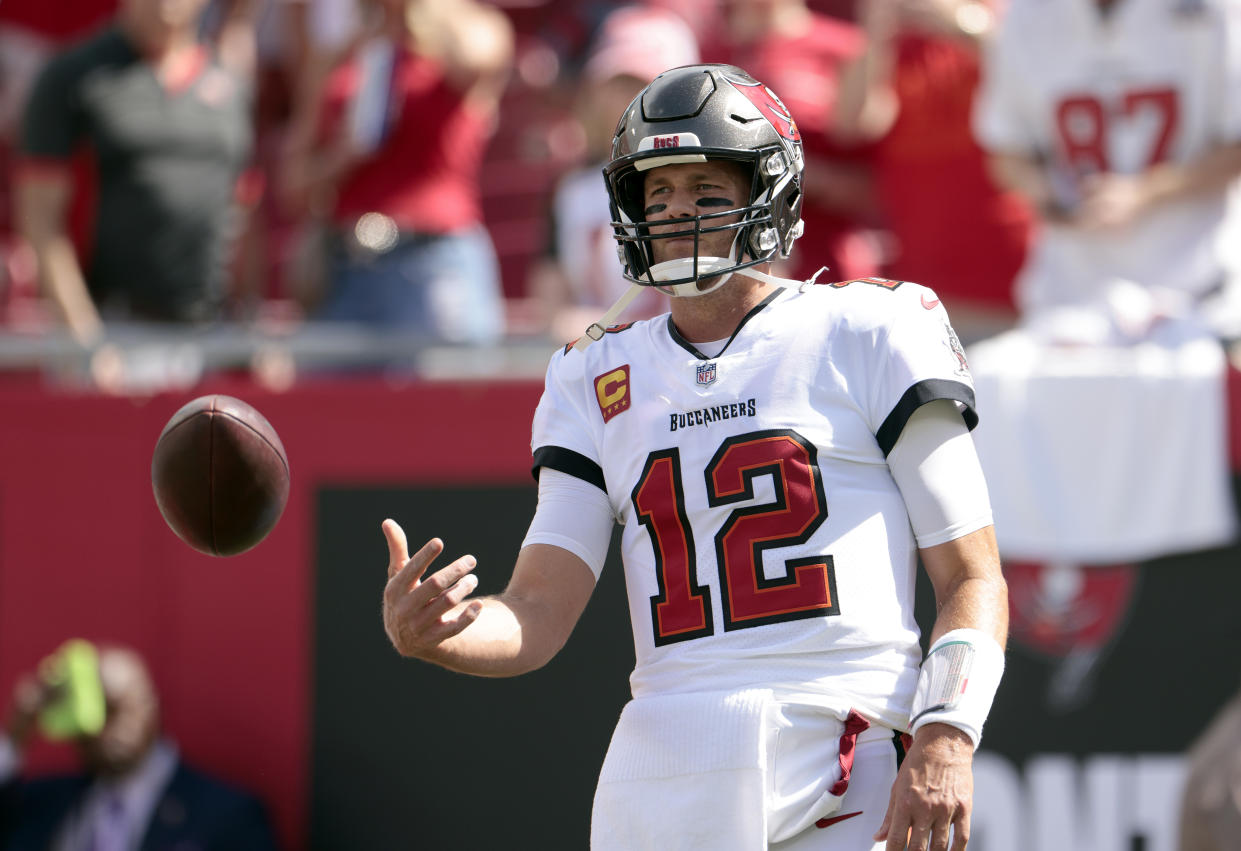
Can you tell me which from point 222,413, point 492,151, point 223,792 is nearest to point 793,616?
point 222,413

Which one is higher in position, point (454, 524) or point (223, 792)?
point (454, 524)

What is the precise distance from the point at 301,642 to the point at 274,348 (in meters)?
1.02

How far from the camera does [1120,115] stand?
566cm

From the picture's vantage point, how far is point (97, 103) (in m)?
6.27

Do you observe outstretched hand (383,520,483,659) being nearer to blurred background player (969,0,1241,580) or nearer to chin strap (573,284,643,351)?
chin strap (573,284,643,351)

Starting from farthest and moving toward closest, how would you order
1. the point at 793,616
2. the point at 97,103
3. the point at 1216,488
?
the point at 97,103
the point at 1216,488
the point at 793,616

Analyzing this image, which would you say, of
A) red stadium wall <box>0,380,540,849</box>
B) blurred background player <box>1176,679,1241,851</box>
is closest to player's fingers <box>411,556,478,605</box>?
blurred background player <box>1176,679,1241,851</box>

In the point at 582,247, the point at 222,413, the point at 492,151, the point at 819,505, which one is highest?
the point at 492,151

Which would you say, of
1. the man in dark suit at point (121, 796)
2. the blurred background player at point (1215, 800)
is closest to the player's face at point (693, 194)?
the blurred background player at point (1215, 800)

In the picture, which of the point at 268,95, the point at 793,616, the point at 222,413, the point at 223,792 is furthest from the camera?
the point at 268,95

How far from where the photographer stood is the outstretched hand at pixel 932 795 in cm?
262

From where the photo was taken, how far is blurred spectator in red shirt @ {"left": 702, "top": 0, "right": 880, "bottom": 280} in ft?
19.8

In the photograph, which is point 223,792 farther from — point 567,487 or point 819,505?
point 819,505

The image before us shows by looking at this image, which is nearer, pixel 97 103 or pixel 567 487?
pixel 567 487
